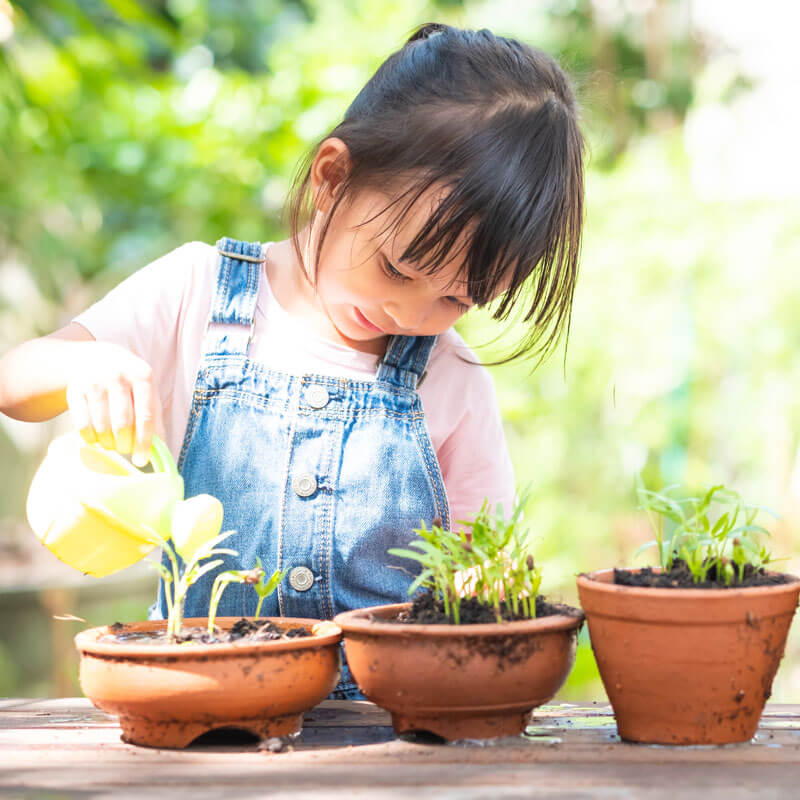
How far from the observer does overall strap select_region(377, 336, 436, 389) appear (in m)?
1.46

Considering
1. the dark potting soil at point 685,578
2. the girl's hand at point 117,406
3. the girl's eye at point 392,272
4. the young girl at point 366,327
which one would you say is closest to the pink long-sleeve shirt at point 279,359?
the young girl at point 366,327

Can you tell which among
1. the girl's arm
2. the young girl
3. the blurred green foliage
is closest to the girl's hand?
the girl's arm

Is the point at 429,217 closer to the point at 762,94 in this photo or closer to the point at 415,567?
the point at 415,567

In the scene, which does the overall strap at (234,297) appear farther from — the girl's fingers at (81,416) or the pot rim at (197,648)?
the pot rim at (197,648)

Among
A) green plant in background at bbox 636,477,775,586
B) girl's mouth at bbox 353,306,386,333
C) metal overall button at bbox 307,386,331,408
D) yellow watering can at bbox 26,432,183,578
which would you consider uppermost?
girl's mouth at bbox 353,306,386,333

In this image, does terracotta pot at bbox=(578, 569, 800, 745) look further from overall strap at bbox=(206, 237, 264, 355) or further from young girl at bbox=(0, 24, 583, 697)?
overall strap at bbox=(206, 237, 264, 355)

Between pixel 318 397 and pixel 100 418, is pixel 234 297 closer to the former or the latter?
pixel 318 397

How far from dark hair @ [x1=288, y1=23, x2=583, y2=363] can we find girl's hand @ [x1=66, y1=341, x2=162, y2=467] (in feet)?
1.23

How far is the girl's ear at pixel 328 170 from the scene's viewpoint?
138 cm

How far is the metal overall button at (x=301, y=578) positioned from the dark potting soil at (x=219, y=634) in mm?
264

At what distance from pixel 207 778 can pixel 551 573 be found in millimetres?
3220

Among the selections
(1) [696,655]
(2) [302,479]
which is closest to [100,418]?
A: (2) [302,479]

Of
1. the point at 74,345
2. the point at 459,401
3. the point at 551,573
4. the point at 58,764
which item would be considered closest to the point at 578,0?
the point at 551,573

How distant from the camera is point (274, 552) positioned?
1.36 metres
